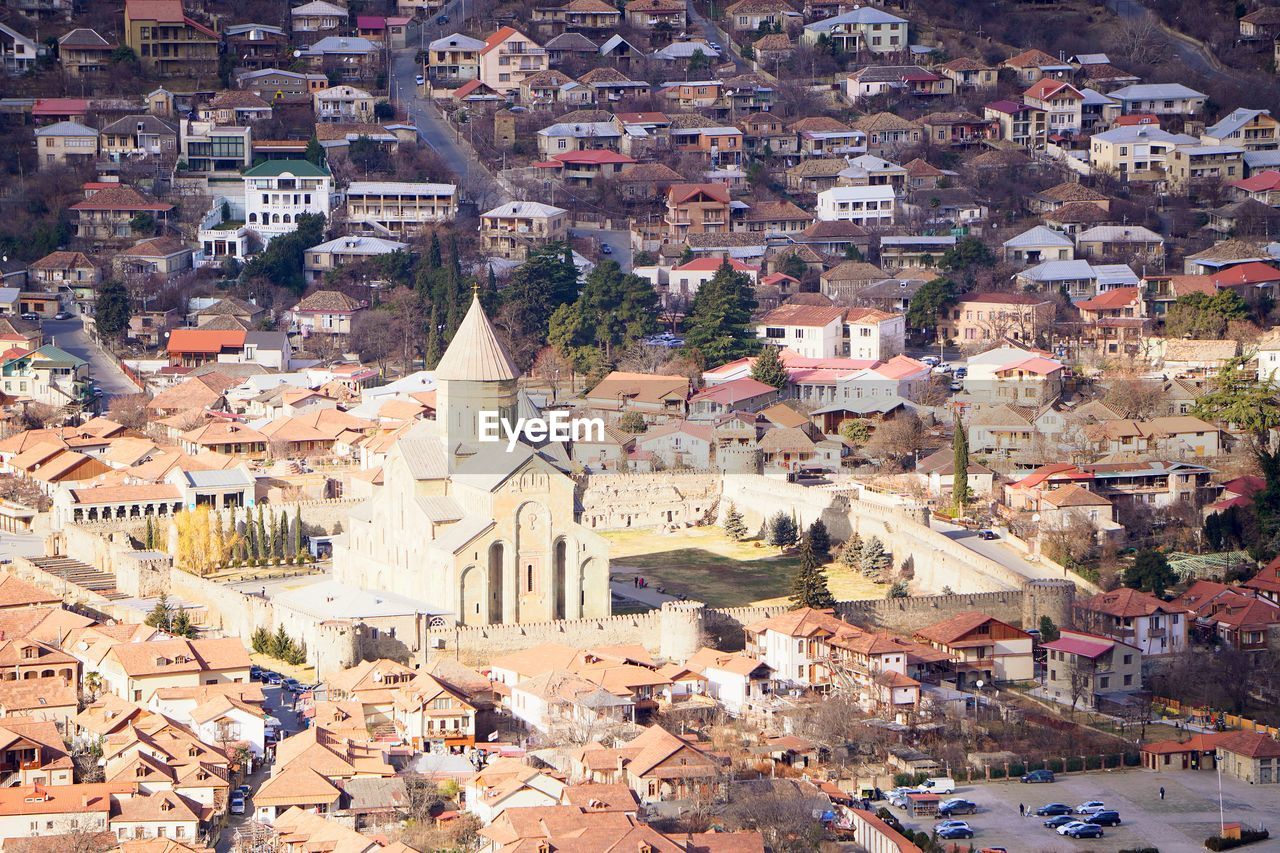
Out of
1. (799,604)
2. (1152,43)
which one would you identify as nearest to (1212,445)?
(799,604)

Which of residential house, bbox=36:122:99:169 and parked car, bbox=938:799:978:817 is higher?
residential house, bbox=36:122:99:169

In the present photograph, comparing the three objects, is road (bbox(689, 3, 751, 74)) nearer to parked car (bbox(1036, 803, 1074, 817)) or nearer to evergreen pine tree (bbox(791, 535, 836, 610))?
evergreen pine tree (bbox(791, 535, 836, 610))

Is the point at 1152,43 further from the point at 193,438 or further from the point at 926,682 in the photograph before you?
the point at 926,682

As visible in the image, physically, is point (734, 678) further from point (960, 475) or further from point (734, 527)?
point (734, 527)

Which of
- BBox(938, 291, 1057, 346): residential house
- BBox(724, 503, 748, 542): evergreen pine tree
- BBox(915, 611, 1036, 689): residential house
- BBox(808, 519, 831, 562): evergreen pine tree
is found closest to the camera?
BBox(915, 611, 1036, 689): residential house

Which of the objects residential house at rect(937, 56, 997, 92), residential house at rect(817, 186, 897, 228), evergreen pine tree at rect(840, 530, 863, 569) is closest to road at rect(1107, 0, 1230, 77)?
residential house at rect(937, 56, 997, 92)

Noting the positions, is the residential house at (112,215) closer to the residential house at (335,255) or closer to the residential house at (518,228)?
the residential house at (335,255)
